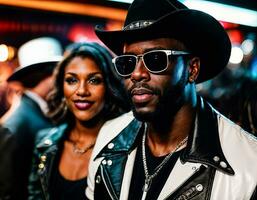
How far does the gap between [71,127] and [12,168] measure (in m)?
0.71

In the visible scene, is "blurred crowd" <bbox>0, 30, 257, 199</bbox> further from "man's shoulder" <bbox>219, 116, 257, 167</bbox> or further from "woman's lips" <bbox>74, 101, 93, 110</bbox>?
"man's shoulder" <bbox>219, 116, 257, 167</bbox>

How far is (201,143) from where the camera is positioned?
7.75 ft

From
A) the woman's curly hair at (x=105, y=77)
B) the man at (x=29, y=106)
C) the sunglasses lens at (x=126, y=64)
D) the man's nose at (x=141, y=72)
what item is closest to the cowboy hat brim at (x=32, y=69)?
the man at (x=29, y=106)

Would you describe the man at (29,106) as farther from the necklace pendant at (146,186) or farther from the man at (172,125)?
the necklace pendant at (146,186)

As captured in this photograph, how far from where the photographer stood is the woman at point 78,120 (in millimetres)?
3350

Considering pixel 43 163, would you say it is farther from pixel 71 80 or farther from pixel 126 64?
pixel 126 64

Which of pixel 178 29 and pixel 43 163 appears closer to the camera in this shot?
pixel 178 29

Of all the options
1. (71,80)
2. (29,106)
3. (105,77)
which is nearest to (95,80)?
(105,77)

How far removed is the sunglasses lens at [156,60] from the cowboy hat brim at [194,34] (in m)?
0.13

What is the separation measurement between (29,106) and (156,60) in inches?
85.3

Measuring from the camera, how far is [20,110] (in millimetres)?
3941

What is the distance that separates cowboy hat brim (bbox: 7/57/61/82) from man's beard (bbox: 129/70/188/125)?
1.86 m

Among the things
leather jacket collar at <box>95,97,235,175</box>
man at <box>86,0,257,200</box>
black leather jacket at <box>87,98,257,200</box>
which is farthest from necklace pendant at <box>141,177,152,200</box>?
leather jacket collar at <box>95,97,235,175</box>

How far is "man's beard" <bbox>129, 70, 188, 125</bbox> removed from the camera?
7.82ft
